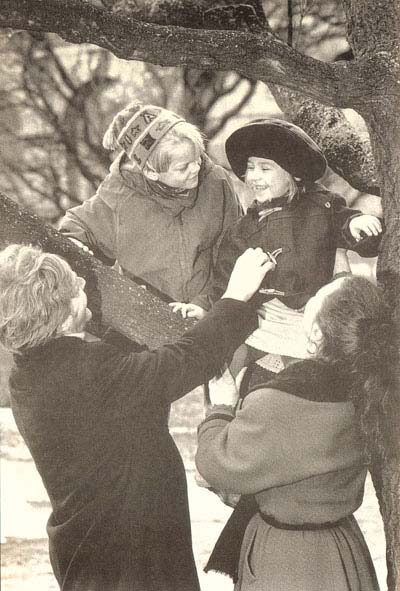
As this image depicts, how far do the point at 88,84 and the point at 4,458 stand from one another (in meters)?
1.35

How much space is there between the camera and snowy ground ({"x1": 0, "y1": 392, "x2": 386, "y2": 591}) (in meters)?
2.72

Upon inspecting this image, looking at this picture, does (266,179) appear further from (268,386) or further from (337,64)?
(268,386)

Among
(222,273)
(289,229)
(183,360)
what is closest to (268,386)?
(183,360)

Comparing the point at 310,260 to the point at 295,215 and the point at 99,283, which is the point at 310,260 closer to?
the point at 295,215

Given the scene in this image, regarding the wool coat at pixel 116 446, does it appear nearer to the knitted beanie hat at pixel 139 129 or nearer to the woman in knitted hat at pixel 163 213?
the woman in knitted hat at pixel 163 213

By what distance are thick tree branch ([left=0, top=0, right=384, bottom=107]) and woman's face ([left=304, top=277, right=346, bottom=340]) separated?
59 cm

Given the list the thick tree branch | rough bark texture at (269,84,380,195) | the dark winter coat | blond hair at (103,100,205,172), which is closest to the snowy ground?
the dark winter coat

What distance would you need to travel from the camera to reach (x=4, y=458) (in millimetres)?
2953

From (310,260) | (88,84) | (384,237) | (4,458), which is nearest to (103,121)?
(88,84)

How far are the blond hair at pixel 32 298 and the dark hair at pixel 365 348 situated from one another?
820mm

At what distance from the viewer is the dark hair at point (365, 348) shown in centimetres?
262

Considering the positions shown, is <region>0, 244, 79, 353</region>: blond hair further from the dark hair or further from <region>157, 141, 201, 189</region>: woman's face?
the dark hair

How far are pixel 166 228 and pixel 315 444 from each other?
850mm

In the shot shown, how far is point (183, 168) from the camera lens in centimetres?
273
